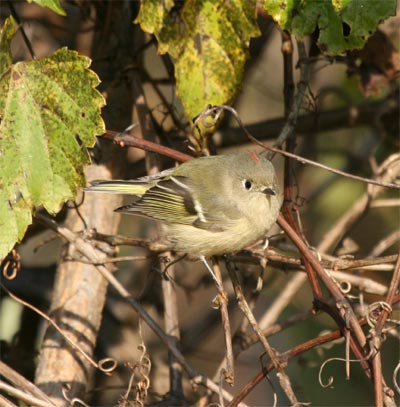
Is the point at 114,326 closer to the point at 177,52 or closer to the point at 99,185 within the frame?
the point at 99,185

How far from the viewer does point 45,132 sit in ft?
7.14

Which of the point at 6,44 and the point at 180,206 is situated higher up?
the point at 6,44

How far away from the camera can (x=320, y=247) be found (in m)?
3.07

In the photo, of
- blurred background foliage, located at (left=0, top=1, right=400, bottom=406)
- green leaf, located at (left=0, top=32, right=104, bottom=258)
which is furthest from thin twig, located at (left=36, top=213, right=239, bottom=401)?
green leaf, located at (left=0, top=32, right=104, bottom=258)

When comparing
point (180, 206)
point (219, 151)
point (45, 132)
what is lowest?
point (180, 206)

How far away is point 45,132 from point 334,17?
97 cm

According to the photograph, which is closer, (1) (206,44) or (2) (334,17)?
(2) (334,17)

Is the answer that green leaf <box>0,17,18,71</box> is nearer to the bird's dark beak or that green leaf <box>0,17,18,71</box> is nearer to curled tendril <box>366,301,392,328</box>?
the bird's dark beak

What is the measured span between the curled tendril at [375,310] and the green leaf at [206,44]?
832 millimetres

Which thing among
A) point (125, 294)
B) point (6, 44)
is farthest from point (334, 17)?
point (125, 294)

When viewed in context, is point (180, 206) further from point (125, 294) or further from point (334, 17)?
point (334, 17)

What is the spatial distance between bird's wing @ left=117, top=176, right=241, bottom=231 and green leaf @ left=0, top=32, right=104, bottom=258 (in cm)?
66

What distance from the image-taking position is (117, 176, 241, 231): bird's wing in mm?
2832

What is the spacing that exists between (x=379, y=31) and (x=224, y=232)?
0.99m
